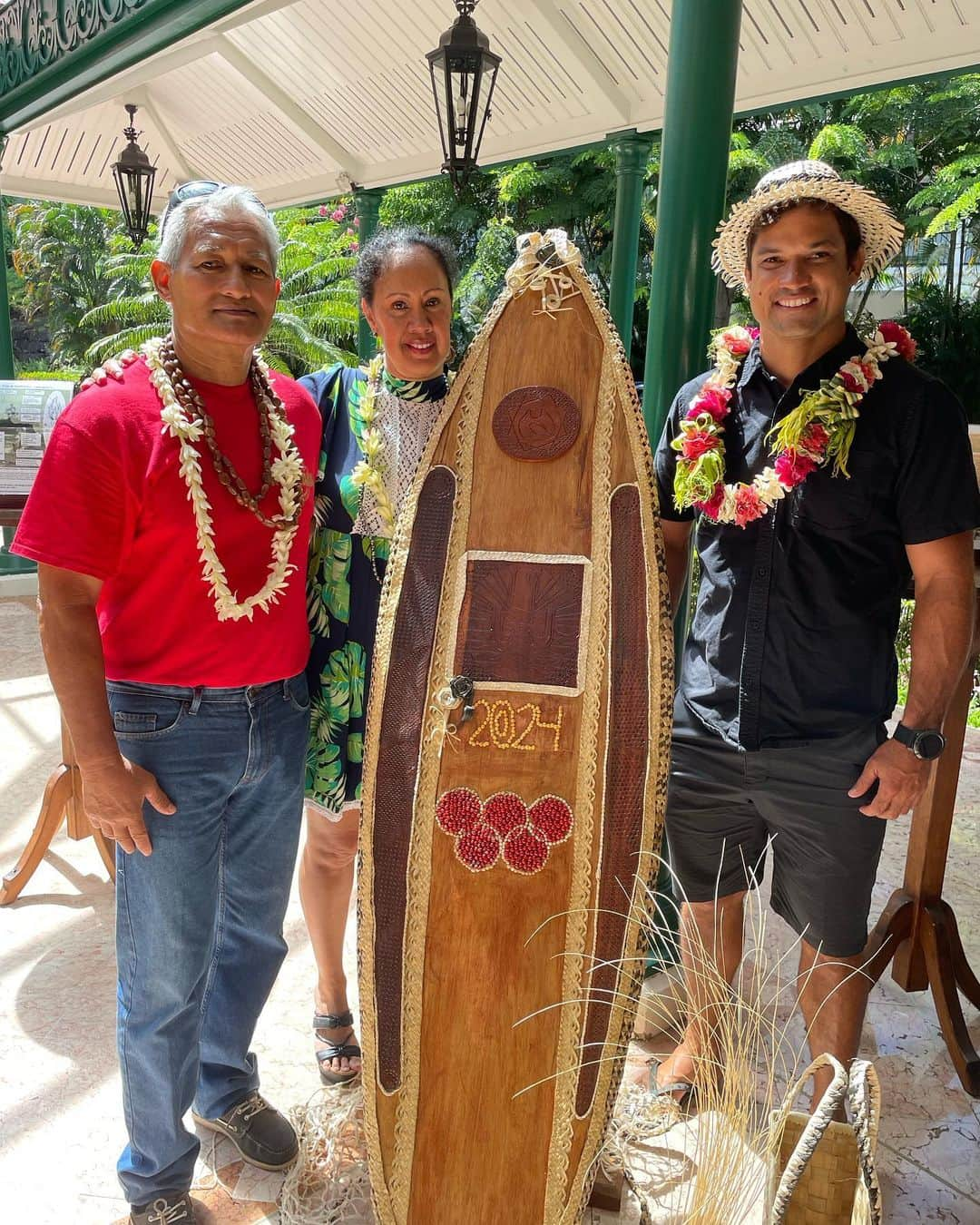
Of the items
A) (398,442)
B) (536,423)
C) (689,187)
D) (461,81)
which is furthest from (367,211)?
(536,423)

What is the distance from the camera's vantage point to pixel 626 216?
4.76 m

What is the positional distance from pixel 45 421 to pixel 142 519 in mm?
2131

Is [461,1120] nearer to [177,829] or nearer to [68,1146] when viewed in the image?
[177,829]

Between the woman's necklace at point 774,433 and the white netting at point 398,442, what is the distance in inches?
20.5

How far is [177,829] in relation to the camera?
1678mm

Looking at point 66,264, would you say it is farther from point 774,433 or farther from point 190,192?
point 774,433

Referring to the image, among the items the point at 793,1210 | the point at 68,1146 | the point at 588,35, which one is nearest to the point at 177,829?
the point at 68,1146

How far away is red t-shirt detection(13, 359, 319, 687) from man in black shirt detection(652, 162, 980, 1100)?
83 cm

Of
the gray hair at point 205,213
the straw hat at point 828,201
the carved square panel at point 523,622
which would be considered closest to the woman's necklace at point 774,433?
the straw hat at point 828,201

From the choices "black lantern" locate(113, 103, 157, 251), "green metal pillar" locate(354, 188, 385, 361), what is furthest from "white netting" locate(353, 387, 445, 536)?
"black lantern" locate(113, 103, 157, 251)

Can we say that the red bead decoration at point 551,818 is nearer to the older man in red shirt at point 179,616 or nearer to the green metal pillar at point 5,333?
the older man in red shirt at point 179,616

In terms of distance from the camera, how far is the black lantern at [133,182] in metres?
5.45

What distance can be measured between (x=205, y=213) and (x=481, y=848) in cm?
124

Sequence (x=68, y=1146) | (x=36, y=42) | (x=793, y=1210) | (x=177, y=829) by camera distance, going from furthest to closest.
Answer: (x=36, y=42), (x=68, y=1146), (x=177, y=829), (x=793, y=1210)
